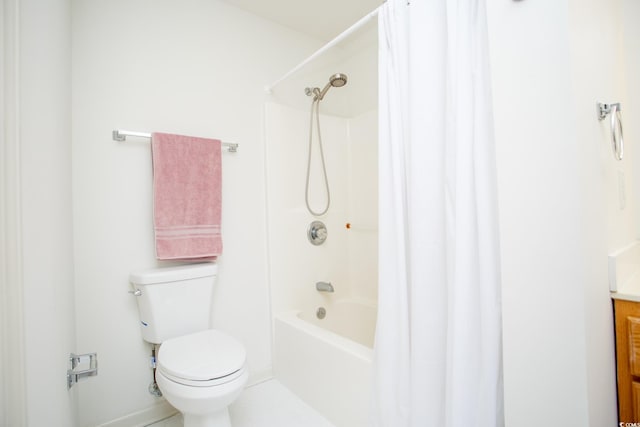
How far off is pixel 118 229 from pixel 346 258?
1.59 meters

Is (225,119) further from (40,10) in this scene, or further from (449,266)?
Result: (449,266)

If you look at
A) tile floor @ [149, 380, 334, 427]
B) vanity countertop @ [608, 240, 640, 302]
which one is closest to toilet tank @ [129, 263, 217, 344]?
tile floor @ [149, 380, 334, 427]

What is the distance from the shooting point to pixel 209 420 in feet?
3.92

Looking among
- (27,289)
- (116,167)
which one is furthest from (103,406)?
(116,167)

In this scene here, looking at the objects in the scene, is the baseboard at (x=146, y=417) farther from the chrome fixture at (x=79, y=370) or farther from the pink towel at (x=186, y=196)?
the pink towel at (x=186, y=196)

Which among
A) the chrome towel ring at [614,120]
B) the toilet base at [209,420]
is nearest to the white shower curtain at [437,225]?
the chrome towel ring at [614,120]

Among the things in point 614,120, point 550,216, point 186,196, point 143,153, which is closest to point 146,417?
point 186,196

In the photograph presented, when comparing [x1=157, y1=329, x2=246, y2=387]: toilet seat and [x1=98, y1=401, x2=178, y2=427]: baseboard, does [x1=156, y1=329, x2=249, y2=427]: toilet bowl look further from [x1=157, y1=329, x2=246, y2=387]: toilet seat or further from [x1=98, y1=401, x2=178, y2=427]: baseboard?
[x1=98, y1=401, x2=178, y2=427]: baseboard

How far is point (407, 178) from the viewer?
3.67 ft

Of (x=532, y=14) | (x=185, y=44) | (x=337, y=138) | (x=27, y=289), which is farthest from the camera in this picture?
(x=337, y=138)

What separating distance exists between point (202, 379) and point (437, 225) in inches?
42.0

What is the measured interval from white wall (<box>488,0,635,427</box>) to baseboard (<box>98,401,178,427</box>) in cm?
166

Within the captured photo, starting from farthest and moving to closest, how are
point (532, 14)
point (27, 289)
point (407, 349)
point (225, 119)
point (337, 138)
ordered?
1. point (337, 138)
2. point (225, 119)
3. point (407, 349)
4. point (27, 289)
5. point (532, 14)

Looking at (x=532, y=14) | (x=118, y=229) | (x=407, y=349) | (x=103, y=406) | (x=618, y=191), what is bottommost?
(x=103, y=406)
